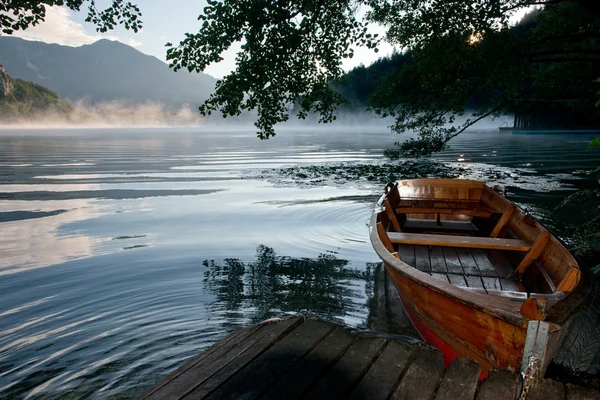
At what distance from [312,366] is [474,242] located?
398 centimetres

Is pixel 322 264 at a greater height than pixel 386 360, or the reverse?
pixel 386 360

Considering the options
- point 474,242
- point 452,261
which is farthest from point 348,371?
point 452,261

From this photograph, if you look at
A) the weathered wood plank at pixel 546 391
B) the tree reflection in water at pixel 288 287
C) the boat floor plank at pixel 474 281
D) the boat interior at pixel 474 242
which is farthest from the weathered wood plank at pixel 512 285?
the weathered wood plank at pixel 546 391

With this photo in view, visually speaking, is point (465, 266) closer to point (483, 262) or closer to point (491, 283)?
point (483, 262)

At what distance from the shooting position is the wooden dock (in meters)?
3.00

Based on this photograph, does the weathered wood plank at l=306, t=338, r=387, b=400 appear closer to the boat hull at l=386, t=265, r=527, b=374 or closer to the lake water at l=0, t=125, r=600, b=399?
the boat hull at l=386, t=265, r=527, b=374

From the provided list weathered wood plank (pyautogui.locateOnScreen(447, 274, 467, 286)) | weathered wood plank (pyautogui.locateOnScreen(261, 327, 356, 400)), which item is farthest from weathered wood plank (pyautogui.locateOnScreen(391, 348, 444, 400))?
weathered wood plank (pyautogui.locateOnScreen(447, 274, 467, 286))

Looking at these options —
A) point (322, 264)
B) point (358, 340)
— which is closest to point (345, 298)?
point (322, 264)

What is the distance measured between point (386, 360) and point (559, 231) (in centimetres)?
1013

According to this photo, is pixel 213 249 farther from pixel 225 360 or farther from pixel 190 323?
pixel 225 360

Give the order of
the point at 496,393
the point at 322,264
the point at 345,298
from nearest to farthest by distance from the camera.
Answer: the point at 496,393 < the point at 345,298 < the point at 322,264

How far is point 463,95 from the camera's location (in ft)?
47.6

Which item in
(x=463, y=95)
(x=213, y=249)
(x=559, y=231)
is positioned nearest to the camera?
(x=213, y=249)

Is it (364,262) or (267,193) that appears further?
(267,193)
